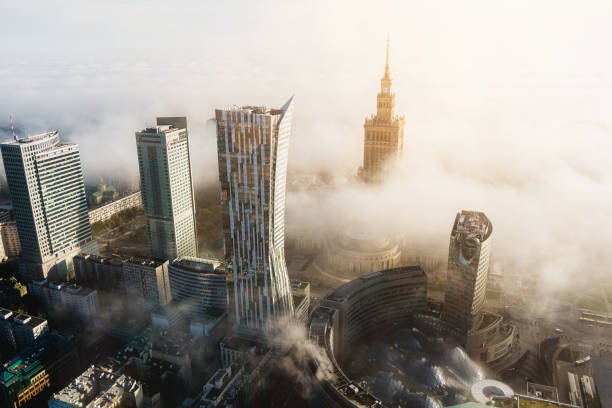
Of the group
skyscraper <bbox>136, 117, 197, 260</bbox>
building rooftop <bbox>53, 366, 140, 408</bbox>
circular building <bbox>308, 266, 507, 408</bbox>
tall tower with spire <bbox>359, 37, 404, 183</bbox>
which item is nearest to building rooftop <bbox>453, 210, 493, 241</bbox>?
circular building <bbox>308, 266, 507, 408</bbox>

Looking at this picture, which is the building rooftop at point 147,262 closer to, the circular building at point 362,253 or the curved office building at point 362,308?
the curved office building at point 362,308

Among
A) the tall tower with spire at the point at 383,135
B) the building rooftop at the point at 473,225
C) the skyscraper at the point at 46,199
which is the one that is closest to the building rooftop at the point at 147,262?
the skyscraper at the point at 46,199

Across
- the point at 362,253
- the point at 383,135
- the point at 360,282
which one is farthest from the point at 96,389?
the point at 383,135

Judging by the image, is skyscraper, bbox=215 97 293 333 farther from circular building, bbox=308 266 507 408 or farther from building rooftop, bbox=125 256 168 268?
building rooftop, bbox=125 256 168 268

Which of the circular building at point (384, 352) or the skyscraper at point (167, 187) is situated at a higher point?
the skyscraper at point (167, 187)

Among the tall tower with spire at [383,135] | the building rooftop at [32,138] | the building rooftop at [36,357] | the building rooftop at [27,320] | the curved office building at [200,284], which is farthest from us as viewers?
the tall tower with spire at [383,135]

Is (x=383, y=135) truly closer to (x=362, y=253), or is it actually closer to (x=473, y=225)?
(x=362, y=253)
